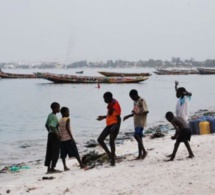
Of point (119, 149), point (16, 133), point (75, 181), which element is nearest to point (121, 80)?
point (16, 133)

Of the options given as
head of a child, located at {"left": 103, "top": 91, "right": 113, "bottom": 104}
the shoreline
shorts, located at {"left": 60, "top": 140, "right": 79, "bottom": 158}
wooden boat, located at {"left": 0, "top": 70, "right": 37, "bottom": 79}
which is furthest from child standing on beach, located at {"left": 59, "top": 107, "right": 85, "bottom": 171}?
wooden boat, located at {"left": 0, "top": 70, "right": 37, "bottom": 79}

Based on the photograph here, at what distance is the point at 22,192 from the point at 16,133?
14713 millimetres

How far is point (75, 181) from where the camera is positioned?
703 centimetres

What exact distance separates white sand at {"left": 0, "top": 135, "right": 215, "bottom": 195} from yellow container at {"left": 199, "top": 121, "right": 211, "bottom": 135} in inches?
84.6

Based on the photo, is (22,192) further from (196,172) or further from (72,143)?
(196,172)

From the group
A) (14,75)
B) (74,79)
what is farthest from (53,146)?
(14,75)

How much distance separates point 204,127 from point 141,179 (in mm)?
4752

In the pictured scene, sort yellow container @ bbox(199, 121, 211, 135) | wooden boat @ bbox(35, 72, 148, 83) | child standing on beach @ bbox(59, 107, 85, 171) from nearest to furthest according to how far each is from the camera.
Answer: child standing on beach @ bbox(59, 107, 85, 171)
yellow container @ bbox(199, 121, 211, 135)
wooden boat @ bbox(35, 72, 148, 83)

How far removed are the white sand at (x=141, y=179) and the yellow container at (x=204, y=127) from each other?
2149 mm

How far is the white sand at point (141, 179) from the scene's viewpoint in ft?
19.6

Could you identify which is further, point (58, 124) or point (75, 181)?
point (58, 124)

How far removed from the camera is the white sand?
5.97 metres

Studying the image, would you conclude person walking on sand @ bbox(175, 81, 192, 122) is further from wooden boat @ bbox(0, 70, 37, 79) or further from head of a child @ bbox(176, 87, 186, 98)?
wooden boat @ bbox(0, 70, 37, 79)

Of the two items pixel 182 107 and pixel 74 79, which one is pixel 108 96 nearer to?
pixel 182 107
